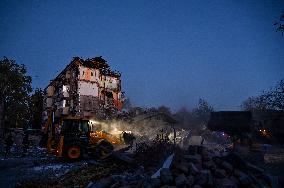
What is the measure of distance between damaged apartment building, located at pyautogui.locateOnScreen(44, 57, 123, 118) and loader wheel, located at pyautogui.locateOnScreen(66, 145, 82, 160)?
2434 centimetres

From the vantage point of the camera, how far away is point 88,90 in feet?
135

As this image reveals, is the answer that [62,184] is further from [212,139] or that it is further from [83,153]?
[212,139]

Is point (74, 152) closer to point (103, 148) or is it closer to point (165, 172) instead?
point (103, 148)

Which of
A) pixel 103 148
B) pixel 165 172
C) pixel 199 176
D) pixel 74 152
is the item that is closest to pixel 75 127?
pixel 74 152

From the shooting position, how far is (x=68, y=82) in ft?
139

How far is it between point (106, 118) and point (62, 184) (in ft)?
96.3

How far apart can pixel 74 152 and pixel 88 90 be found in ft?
86.4

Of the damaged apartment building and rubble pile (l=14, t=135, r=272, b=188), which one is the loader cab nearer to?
rubble pile (l=14, t=135, r=272, b=188)

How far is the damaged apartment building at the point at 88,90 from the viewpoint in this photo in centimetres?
4034

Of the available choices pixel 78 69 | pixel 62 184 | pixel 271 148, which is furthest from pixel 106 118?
pixel 62 184

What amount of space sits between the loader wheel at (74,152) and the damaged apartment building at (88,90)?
2434 cm

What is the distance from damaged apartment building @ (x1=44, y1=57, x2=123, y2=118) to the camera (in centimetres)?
4034

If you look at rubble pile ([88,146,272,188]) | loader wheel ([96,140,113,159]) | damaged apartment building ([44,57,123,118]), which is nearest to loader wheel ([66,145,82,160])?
loader wheel ([96,140,113,159])

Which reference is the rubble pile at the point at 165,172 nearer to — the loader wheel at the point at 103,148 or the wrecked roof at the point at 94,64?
the loader wheel at the point at 103,148
